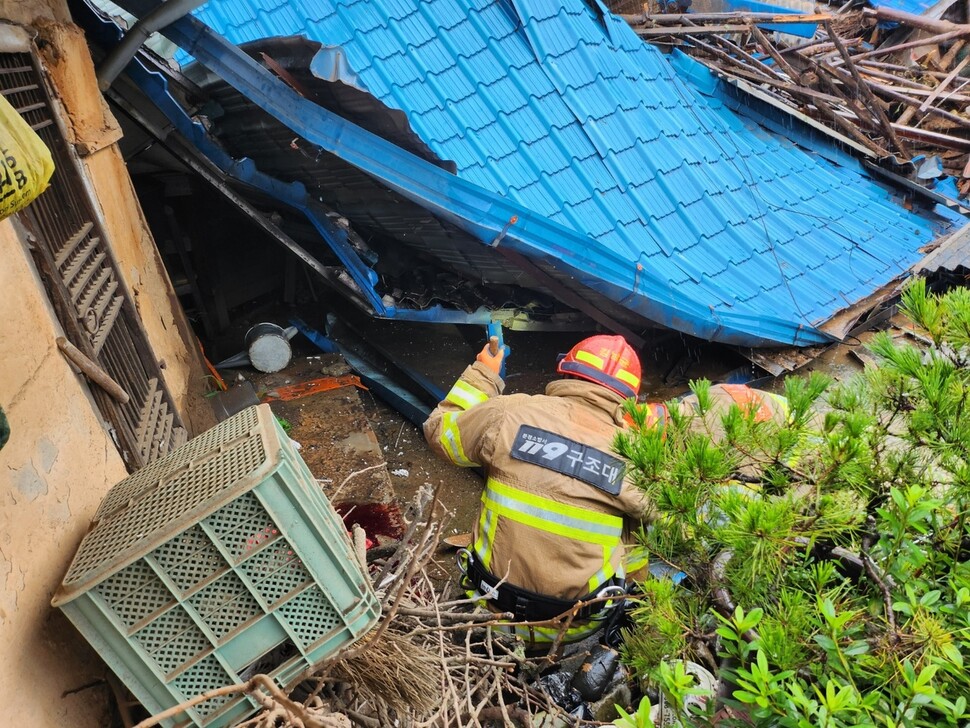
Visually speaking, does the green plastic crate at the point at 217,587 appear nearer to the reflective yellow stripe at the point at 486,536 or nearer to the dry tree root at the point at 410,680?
the dry tree root at the point at 410,680

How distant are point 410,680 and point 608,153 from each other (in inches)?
166

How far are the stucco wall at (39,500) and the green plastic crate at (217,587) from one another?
0.69 ft

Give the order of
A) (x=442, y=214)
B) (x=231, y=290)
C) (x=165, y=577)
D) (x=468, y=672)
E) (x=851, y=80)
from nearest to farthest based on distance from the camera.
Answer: (x=165, y=577) < (x=468, y=672) < (x=442, y=214) < (x=231, y=290) < (x=851, y=80)

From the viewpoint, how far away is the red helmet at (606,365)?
3.17 m

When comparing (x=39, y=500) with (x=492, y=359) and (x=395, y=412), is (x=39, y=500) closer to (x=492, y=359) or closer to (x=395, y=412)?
(x=492, y=359)

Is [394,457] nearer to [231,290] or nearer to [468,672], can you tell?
[231,290]

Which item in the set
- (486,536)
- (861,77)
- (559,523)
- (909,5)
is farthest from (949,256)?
(909,5)

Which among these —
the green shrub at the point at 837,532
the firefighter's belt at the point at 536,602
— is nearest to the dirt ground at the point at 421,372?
the firefighter's belt at the point at 536,602

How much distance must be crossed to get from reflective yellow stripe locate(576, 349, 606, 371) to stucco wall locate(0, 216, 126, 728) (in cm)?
198

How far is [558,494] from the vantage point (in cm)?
297

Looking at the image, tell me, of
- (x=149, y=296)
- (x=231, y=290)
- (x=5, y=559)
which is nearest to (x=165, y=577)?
(x=5, y=559)

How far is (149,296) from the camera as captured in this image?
4188 millimetres

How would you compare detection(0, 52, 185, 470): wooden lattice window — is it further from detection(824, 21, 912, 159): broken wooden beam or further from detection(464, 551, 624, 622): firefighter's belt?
detection(824, 21, 912, 159): broken wooden beam

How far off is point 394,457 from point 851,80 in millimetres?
6924
